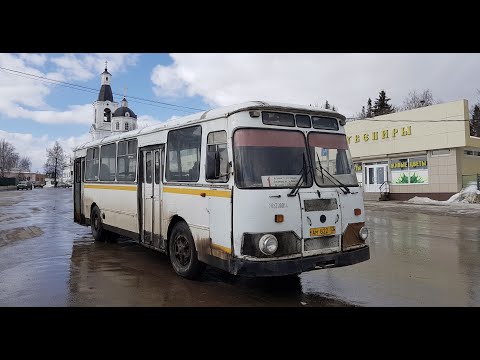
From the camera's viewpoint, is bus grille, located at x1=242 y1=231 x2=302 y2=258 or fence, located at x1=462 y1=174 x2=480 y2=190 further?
fence, located at x1=462 y1=174 x2=480 y2=190

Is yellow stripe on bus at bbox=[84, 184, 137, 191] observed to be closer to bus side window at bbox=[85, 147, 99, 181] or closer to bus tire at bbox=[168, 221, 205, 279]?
bus side window at bbox=[85, 147, 99, 181]

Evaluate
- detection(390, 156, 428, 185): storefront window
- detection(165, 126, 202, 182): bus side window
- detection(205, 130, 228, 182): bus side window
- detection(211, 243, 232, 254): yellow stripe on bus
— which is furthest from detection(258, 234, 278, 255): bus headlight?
detection(390, 156, 428, 185): storefront window

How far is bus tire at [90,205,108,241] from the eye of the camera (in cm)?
1115

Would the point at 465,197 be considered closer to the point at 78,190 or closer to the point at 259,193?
the point at 78,190

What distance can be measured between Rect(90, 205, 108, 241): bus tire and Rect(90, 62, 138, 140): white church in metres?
90.8

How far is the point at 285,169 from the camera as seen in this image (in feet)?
19.0

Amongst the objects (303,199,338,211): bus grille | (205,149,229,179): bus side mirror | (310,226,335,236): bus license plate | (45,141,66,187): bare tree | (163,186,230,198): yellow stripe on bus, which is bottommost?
(310,226,335,236): bus license plate

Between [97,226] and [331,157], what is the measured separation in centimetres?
781

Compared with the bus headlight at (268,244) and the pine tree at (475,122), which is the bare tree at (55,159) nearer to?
the pine tree at (475,122)

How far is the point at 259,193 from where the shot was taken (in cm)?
545

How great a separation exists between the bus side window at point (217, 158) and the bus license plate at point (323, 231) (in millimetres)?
1532

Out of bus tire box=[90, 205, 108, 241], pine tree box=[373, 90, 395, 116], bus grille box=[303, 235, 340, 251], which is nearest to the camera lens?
bus grille box=[303, 235, 340, 251]
